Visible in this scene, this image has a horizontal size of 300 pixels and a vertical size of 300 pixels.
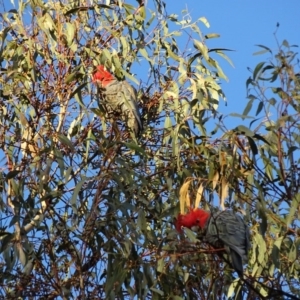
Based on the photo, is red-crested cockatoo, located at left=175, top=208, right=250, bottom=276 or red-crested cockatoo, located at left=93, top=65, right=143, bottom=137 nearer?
red-crested cockatoo, located at left=175, top=208, right=250, bottom=276

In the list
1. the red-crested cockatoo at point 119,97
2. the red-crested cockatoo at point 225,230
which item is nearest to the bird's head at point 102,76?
the red-crested cockatoo at point 119,97

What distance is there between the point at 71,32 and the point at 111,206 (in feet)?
3.70

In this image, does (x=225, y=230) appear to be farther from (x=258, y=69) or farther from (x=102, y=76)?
(x=102, y=76)

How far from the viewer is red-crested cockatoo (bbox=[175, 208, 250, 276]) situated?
3859 millimetres

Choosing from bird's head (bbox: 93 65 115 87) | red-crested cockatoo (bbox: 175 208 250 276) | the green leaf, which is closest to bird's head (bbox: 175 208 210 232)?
red-crested cockatoo (bbox: 175 208 250 276)

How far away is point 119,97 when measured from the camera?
4832mm

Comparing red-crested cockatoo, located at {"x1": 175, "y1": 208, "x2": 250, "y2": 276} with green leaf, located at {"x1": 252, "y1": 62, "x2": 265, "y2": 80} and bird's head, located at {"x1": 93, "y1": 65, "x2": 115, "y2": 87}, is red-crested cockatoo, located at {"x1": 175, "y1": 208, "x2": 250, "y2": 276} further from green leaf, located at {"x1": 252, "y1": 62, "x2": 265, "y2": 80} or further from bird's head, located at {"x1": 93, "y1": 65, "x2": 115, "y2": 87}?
bird's head, located at {"x1": 93, "y1": 65, "x2": 115, "y2": 87}

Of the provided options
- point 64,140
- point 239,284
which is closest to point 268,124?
point 239,284

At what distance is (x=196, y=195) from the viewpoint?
4031 mm

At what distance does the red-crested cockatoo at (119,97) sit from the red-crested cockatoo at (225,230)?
84cm

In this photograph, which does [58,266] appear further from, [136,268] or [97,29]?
[97,29]

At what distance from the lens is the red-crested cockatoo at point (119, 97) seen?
15.5ft

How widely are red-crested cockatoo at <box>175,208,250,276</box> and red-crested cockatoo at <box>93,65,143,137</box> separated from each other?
0.84m

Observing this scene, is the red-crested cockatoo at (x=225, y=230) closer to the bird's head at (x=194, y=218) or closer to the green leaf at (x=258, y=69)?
the bird's head at (x=194, y=218)
